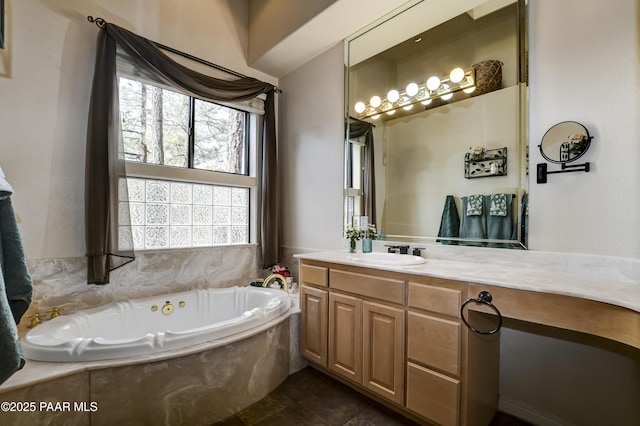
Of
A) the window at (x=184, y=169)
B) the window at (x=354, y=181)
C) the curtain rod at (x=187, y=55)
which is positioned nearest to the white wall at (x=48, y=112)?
the curtain rod at (x=187, y=55)

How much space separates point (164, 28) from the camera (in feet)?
8.46

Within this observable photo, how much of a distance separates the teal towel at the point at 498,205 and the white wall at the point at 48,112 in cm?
294

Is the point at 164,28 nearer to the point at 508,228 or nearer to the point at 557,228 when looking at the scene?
the point at 508,228

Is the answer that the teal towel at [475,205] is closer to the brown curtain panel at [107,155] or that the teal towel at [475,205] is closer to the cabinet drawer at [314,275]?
the cabinet drawer at [314,275]

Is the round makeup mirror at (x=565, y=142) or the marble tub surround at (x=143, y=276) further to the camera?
the marble tub surround at (x=143, y=276)

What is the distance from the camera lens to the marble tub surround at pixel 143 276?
79.8 inches

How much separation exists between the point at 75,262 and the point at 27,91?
1245 millimetres

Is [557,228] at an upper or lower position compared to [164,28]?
lower

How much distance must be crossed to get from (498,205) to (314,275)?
133 cm

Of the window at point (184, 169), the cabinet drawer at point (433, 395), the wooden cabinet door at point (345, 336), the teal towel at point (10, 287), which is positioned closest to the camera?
the teal towel at point (10, 287)

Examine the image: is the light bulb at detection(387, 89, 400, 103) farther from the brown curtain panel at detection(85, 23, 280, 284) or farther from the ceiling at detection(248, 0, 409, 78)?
the brown curtain panel at detection(85, 23, 280, 284)

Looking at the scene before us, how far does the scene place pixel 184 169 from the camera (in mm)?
2680

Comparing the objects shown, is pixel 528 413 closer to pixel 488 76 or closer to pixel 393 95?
pixel 488 76

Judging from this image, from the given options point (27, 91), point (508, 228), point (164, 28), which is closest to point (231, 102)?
point (164, 28)
